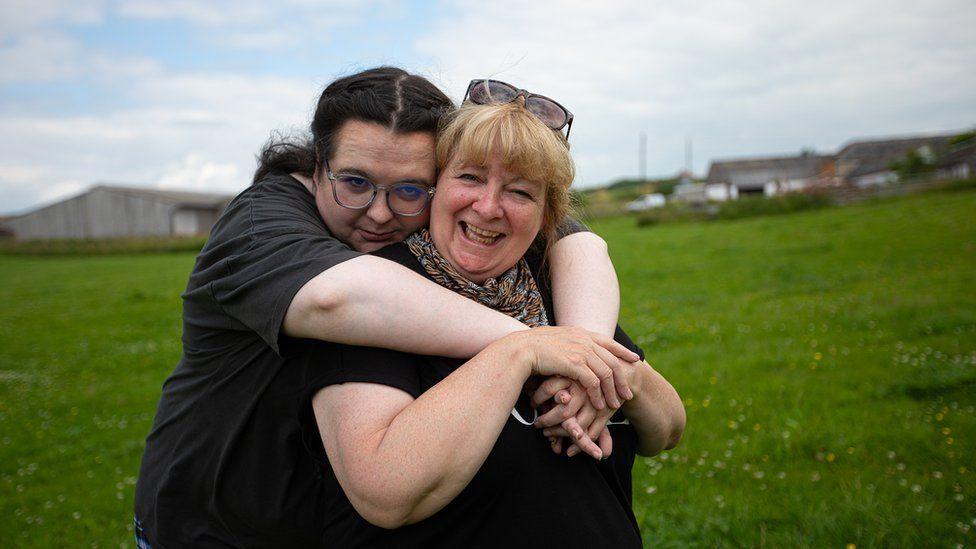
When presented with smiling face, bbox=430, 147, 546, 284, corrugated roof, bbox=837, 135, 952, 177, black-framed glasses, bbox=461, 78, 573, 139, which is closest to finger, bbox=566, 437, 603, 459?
smiling face, bbox=430, 147, 546, 284

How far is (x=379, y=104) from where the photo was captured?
2.54m

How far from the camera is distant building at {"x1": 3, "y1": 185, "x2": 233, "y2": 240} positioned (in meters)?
61.3

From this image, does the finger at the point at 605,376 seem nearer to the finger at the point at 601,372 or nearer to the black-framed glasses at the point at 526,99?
the finger at the point at 601,372

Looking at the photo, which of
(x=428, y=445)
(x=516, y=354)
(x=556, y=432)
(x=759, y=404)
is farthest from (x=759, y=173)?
(x=428, y=445)

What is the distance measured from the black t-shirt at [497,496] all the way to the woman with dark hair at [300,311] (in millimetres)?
84

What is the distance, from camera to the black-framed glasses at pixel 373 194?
102 inches

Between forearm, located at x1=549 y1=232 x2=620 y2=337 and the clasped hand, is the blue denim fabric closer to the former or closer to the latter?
the clasped hand

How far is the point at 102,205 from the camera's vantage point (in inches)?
2532

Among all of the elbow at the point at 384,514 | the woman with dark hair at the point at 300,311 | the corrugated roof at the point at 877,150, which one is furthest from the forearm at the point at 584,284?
the corrugated roof at the point at 877,150

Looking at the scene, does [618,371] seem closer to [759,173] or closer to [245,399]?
[245,399]

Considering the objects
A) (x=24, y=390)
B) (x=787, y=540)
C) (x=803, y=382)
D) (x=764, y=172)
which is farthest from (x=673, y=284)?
(x=764, y=172)

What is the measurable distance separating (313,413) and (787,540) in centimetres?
343

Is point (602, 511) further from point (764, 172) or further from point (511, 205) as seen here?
point (764, 172)

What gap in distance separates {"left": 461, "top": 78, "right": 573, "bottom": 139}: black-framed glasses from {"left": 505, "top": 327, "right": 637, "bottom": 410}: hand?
0.81 metres
